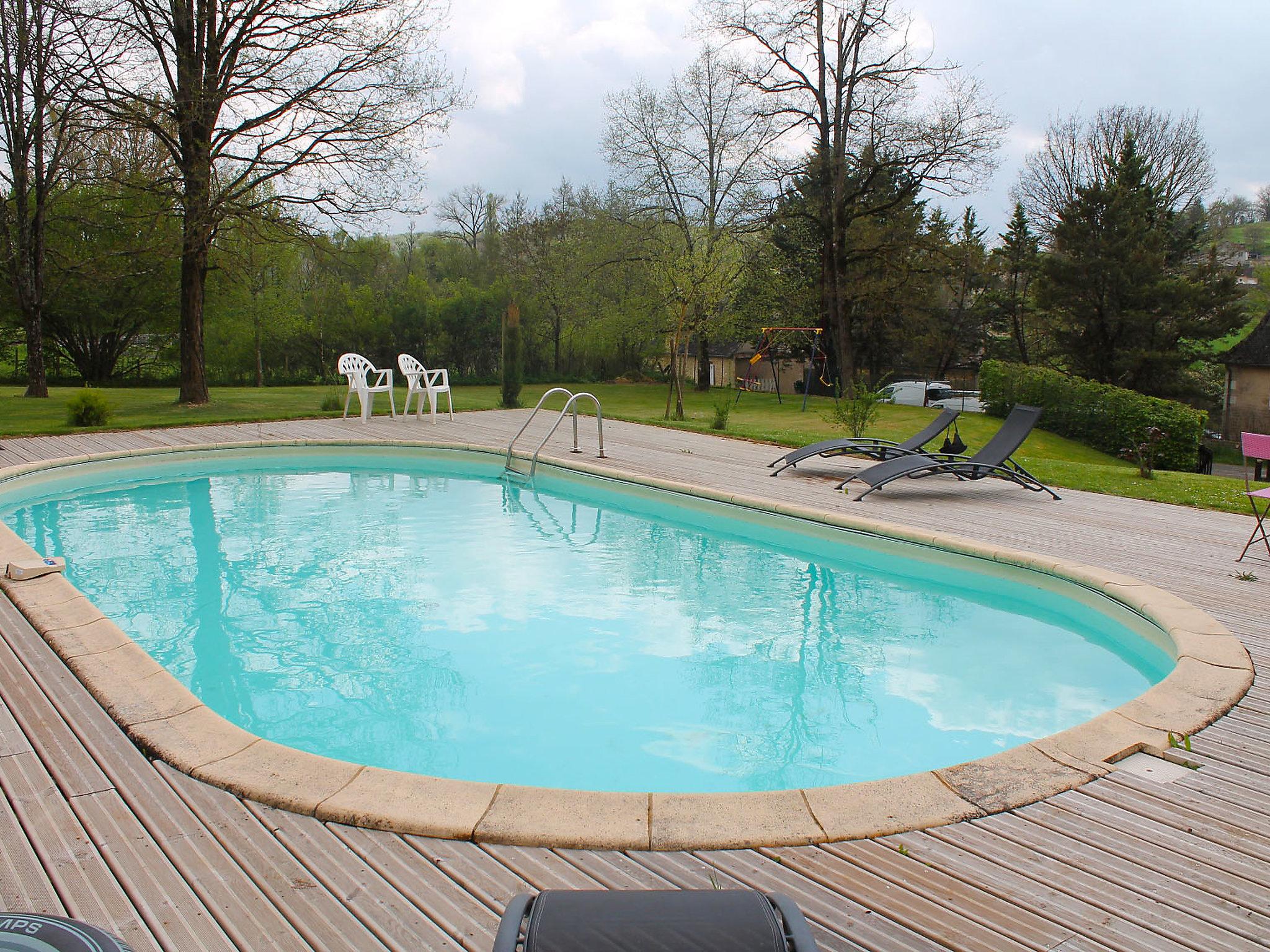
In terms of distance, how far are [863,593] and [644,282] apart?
1735cm

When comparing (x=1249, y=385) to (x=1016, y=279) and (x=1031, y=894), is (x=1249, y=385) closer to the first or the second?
(x=1016, y=279)

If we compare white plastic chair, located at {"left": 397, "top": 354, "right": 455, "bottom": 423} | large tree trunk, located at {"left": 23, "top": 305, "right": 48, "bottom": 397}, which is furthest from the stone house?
large tree trunk, located at {"left": 23, "top": 305, "right": 48, "bottom": 397}

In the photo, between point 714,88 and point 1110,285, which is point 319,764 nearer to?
point 714,88

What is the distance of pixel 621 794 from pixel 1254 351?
24349 mm

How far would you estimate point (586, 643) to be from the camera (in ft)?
15.1

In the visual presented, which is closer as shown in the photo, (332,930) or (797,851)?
(332,930)

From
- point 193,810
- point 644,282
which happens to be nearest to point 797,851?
Answer: point 193,810

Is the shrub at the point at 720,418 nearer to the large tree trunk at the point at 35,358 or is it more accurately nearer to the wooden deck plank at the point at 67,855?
the wooden deck plank at the point at 67,855

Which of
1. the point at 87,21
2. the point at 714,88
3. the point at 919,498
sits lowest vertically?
the point at 919,498

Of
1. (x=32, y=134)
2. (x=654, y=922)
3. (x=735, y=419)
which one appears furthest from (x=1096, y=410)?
(x=32, y=134)

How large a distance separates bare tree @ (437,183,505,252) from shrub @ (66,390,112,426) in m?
24.3

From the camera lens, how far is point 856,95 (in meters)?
19.5

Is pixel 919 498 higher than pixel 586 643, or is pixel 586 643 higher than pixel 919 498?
pixel 919 498

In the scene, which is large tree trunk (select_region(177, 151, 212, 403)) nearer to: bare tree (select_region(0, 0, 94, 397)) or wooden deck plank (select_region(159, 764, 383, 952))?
bare tree (select_region(0, 0, 94, 397))
